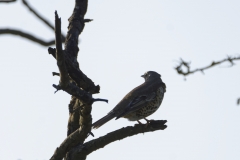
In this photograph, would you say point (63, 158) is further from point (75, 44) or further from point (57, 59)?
point (57, 59)

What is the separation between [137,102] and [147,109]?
0.24m

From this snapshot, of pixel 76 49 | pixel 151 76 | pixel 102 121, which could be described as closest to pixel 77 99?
pixel 76 49

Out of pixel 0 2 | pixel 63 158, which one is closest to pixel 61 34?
pixel 0 2

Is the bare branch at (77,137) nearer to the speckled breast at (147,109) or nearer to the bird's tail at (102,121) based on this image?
the bird's tail at (102,121)

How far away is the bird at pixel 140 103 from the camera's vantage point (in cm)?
899

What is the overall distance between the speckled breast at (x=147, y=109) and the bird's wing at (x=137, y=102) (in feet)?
0.21

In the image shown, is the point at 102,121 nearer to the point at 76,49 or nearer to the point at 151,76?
the point at 76,49

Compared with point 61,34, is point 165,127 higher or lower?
higher

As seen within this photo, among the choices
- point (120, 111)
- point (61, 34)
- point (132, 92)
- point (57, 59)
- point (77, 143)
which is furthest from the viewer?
point (132, 92)

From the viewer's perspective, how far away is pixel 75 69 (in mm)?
5066

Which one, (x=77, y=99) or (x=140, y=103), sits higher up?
(x=140, y=103)

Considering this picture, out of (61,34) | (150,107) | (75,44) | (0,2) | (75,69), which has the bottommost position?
(0,2)

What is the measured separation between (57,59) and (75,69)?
0.60m

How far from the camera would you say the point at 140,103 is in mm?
9406
